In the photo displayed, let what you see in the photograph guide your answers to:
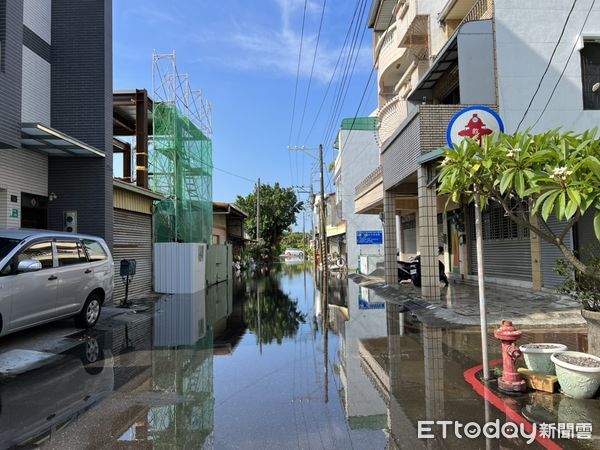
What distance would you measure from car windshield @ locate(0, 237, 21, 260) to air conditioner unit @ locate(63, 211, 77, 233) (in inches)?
178

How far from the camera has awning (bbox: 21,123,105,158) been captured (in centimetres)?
965

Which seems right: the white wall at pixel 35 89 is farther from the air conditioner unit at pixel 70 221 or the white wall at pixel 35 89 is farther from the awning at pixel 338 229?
the awning at pixel 338 229

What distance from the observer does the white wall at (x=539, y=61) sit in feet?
39.7

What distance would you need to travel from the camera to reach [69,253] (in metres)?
8.73

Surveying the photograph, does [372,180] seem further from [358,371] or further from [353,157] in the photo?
[358,371]

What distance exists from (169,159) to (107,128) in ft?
14.2

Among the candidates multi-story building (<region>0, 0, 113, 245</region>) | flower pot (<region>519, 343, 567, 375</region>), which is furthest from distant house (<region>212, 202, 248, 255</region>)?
flower pot (<region>519, 343, 567, 375</region>)

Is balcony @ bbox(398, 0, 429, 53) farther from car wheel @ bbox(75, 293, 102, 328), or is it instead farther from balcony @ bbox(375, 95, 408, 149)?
car wheel @ bbox(75, 293, 102, 328)

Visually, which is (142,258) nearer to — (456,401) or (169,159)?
(169,159)

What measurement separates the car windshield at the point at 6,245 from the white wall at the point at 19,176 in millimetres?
3188

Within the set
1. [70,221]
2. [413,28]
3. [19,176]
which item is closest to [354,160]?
[413,28]

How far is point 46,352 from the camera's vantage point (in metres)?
7.34

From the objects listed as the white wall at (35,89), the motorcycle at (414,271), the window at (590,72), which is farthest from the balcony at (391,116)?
the white wall at (35,89)

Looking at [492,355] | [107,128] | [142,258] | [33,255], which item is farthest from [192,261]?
[492,355]
